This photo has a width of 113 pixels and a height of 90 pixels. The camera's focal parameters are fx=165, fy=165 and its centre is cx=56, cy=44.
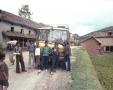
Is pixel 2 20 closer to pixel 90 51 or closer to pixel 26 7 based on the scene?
pixel 90 51

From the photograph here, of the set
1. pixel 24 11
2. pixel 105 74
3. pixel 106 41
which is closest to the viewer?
pixel 105 74

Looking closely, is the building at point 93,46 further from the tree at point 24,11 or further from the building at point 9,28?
the tree at point 24,11

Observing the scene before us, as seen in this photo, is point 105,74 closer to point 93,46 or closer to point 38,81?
point 38,81

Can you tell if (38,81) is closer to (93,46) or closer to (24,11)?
(93,46)

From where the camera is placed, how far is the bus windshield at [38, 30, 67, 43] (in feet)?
36.0

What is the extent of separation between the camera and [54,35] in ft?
36.4

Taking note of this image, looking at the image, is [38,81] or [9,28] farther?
[9,28]

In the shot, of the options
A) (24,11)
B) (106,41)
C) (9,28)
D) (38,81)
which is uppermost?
(24,11)

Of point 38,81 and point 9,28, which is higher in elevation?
point 9,28

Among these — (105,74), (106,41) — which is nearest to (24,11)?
(106,41)

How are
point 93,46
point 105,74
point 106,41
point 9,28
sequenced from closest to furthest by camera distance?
point 105,74
point 9,28
point 93,46
point 106,41

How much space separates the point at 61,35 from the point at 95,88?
4800mm

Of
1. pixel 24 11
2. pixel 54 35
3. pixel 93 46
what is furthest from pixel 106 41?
pixel 54 35

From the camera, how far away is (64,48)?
33.2 ft
